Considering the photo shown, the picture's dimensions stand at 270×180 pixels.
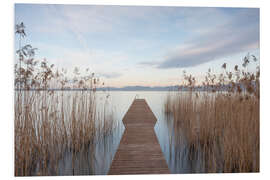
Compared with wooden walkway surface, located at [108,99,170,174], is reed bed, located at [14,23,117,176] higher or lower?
higher

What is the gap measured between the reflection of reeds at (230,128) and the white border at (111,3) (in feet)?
0.34

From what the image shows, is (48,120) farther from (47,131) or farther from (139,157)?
(139,157)

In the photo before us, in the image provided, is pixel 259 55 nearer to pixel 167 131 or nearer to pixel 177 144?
pixel 177 144

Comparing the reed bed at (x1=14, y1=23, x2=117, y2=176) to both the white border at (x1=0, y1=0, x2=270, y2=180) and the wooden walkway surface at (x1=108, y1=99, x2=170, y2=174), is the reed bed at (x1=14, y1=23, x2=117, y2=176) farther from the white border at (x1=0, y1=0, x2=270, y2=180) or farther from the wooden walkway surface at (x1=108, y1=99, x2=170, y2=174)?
the wooden walkway surface at (x1=108, y1=99, x2=170, y2=174)

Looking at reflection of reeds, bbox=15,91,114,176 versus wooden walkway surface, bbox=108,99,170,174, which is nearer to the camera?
reflection of reeds, bbox=15,91,114,176

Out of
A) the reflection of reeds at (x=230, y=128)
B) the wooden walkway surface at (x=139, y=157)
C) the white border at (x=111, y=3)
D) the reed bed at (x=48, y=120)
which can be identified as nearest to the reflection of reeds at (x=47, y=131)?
the reed bed at (x=48, y=120)

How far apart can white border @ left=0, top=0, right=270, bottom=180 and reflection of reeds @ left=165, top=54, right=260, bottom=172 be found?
104 millimetres

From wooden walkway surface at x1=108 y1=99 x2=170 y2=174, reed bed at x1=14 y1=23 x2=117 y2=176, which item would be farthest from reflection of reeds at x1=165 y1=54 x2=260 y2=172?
reed bed at x1=14 y1=23 x2=117 y2=176

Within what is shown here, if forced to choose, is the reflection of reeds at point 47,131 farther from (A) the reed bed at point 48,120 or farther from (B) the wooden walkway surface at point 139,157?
(B) the wooden walkway surface at point 139,157

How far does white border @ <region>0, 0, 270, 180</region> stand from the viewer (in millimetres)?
1481

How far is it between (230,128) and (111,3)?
2105mm

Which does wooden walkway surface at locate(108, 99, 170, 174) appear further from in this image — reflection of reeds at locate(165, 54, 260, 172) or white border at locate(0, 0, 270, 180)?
reflection of reeds at locate(165, 54, 260, 172)

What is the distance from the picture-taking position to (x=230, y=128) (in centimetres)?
169

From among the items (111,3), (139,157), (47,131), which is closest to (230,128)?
(139,157)
